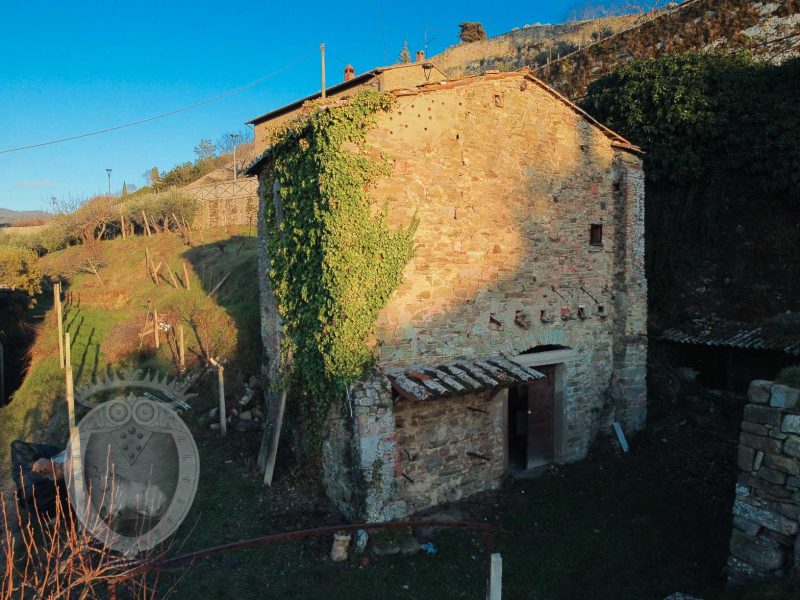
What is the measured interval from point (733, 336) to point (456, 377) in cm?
764

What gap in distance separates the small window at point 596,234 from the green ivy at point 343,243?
4693 millimetres

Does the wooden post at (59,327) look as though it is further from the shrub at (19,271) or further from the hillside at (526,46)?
the hillside at (526,46)

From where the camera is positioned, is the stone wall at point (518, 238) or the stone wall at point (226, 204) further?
the stone wall at point (226, 204)

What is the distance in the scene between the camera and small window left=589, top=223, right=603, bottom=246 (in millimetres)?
10797

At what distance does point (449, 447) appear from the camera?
8.47 m

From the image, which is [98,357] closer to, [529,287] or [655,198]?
[529,287]

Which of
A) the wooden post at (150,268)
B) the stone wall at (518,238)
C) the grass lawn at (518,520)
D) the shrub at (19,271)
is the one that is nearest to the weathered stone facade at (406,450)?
the grass lawn at (518,520)

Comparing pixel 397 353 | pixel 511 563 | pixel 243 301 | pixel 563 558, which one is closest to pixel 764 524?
pixel 563 558

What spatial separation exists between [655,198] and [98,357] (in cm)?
1723

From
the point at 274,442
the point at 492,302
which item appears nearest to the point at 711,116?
the point at 492,302

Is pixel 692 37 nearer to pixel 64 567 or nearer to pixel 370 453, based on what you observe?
pixel 370 453

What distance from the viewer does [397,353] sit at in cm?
816

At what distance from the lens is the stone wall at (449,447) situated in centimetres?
805

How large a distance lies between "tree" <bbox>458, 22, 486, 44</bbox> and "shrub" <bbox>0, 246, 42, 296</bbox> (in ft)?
99.8
